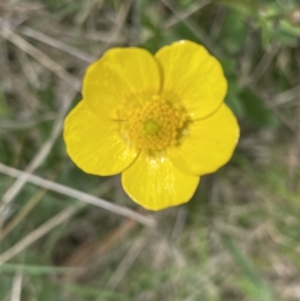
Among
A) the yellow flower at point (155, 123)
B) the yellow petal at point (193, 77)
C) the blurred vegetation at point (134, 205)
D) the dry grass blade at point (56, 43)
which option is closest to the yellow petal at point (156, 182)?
the yellow flower at point (155, 123)

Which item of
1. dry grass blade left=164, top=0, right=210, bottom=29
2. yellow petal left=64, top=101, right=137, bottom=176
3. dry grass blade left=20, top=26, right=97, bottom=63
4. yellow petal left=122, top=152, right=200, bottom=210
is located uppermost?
dry grass blade left=164, top=0, right=210, bottom=29

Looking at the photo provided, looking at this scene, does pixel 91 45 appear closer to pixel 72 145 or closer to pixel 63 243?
pixel 72 145

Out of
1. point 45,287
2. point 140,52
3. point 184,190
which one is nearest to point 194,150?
point 184,190

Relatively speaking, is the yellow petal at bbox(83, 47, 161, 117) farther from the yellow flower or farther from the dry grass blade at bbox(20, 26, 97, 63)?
the dry grass blade at bbox(20, 26, 97, 63)

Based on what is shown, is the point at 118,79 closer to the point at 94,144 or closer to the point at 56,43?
the point at 94,144

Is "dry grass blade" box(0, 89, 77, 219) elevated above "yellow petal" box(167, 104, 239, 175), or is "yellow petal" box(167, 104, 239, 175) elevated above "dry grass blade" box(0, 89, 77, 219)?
"yellow petal" box(167, 104, 239, 175)

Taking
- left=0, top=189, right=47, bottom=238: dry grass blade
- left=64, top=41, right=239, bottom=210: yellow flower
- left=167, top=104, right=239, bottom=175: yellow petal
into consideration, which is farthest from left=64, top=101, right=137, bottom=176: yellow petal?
left=0, top=189, right=47, bottom=238: dry grass blade

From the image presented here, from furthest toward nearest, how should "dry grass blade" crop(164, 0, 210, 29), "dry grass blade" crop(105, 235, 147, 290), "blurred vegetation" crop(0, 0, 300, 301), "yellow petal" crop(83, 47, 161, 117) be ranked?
"dry grass blade" crop(105, 235, 147, 290) < "blurred vegetation" crop(0, 0, 300, 301) < "dry grass blade" crop(164, 0, 210, 29) < "yellow petal" crop(83, 47, 161, 117)
